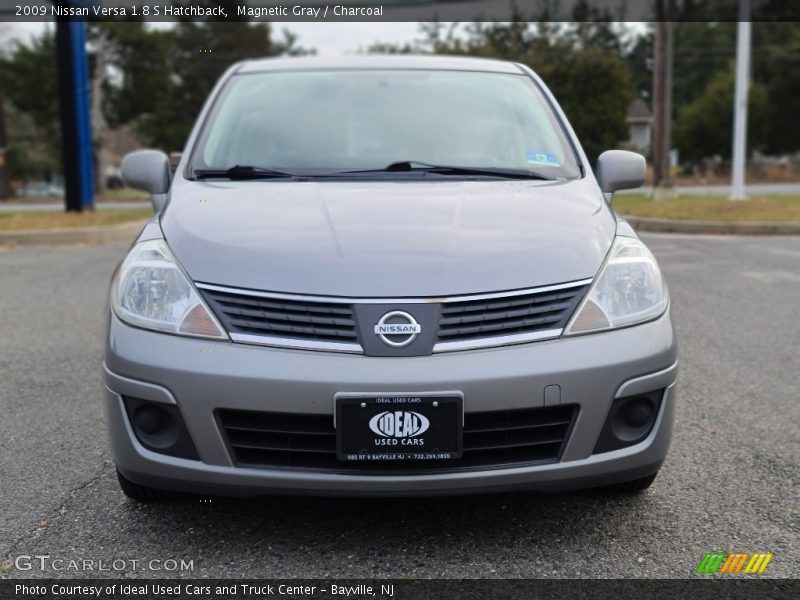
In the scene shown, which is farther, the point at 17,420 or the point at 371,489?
the point at 17,420

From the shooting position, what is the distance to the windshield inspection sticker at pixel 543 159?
10.8 ft

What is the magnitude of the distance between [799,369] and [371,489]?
314cm

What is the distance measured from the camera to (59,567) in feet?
7.58

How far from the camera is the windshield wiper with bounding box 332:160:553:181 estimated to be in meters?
3.20

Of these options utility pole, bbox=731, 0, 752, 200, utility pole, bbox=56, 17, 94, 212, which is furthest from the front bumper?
utility pole, bbox=731, 0, 752, 200

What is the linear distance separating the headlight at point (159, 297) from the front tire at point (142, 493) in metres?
0.51

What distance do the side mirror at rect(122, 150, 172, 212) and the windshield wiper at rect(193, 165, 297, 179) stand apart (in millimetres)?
199

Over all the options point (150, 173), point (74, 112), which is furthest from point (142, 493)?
point (74, 112)

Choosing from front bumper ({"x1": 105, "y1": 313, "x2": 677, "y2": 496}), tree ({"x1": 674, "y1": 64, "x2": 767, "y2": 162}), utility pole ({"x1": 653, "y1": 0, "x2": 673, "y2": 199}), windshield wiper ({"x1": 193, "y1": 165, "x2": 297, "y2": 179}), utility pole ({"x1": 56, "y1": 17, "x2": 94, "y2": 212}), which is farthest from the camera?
tree ({"x1": 674, "y1": 64, "x2": 767, "y2": 162})

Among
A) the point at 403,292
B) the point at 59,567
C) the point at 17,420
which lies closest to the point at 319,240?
the point at 403,292

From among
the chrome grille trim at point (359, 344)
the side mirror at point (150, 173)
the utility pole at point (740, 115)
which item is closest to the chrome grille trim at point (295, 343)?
the chrome grille trim at point (359, 344)

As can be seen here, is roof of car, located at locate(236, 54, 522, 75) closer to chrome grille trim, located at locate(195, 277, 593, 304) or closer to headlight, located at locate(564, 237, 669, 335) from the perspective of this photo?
headlight, located at locate(564, 237, 669, 335)

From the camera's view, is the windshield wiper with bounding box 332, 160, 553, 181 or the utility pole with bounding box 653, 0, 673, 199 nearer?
the windshield wiper with bounding box 332, 160, 553, 181

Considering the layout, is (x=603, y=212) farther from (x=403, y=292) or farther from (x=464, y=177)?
(x=403, y=292)
